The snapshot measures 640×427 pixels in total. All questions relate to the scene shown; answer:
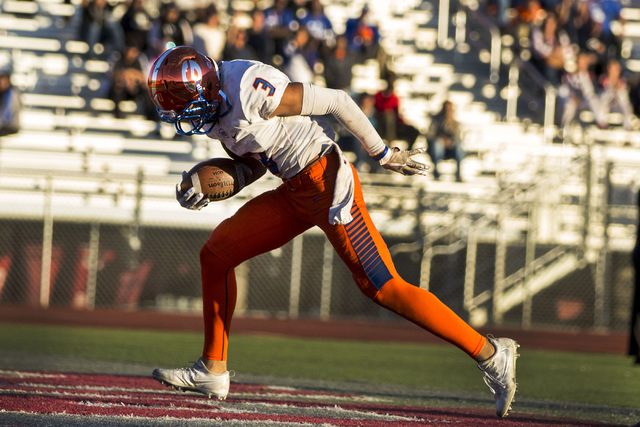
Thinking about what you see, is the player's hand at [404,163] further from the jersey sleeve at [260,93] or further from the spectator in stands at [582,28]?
the spectator in stands at [582,28]

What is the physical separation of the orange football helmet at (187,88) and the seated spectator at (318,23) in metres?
10.2

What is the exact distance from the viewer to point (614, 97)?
1404 cm

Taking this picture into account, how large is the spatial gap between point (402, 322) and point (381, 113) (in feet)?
10.4

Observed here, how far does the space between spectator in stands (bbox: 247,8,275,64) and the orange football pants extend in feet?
30.4

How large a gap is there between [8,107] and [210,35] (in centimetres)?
316

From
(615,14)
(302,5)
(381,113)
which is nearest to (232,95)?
(381,113)

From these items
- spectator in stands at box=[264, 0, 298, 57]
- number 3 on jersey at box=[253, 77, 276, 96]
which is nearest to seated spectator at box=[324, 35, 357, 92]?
spectator in stands at box=[264, 0, 298, 57]

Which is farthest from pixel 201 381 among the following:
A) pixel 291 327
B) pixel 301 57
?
pixel 301 57

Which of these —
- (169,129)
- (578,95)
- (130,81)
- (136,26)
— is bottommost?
(169,129)

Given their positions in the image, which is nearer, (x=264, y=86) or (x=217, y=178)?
(x=264, y=86)

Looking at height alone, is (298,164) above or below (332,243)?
above

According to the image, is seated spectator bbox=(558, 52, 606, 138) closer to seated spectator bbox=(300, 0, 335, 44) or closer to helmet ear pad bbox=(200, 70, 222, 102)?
seated spectator bbox=(300, 0, 335, 44)

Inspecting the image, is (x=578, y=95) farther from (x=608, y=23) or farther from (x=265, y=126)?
(x=265, y=126)

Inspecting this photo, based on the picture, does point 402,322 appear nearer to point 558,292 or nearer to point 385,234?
point 385,234
